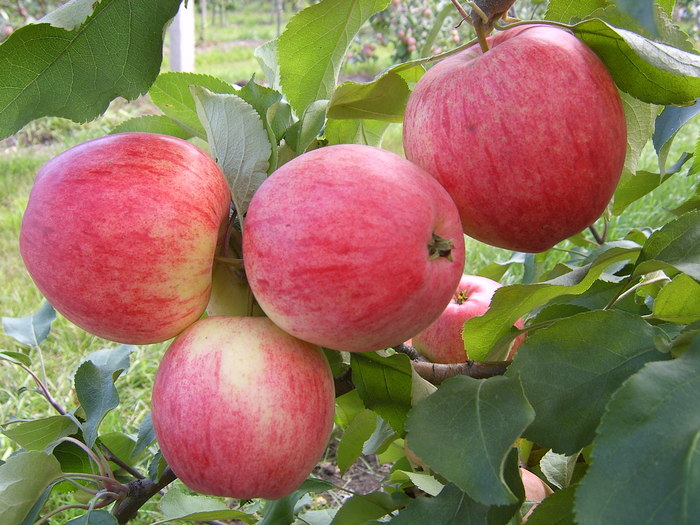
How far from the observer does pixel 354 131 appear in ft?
2.69

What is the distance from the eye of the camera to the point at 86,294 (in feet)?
1.88

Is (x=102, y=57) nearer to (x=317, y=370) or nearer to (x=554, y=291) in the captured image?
(x=317, y=370)

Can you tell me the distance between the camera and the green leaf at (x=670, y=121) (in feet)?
2.45

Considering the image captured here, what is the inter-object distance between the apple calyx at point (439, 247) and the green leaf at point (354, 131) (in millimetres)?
295

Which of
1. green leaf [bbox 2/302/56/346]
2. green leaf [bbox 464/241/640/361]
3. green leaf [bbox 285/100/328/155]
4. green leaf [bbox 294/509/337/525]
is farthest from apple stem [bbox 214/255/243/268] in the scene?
green leaf [bbox 2/302/56/346]

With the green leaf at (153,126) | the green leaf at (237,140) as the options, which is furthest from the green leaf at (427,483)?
the green leaf at (153,126)

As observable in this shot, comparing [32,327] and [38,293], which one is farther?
[38,293]

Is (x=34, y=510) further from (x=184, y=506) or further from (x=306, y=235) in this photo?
(x=306, y=235)

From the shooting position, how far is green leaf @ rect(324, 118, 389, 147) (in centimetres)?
80

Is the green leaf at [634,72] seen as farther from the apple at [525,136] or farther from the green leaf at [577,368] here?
the green leaf at [577,368]

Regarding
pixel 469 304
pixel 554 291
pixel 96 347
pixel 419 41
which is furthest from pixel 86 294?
pixel 419 41

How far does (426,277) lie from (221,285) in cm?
24

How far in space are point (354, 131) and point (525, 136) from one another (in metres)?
0.30

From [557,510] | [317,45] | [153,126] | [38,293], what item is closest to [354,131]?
[317,45]
